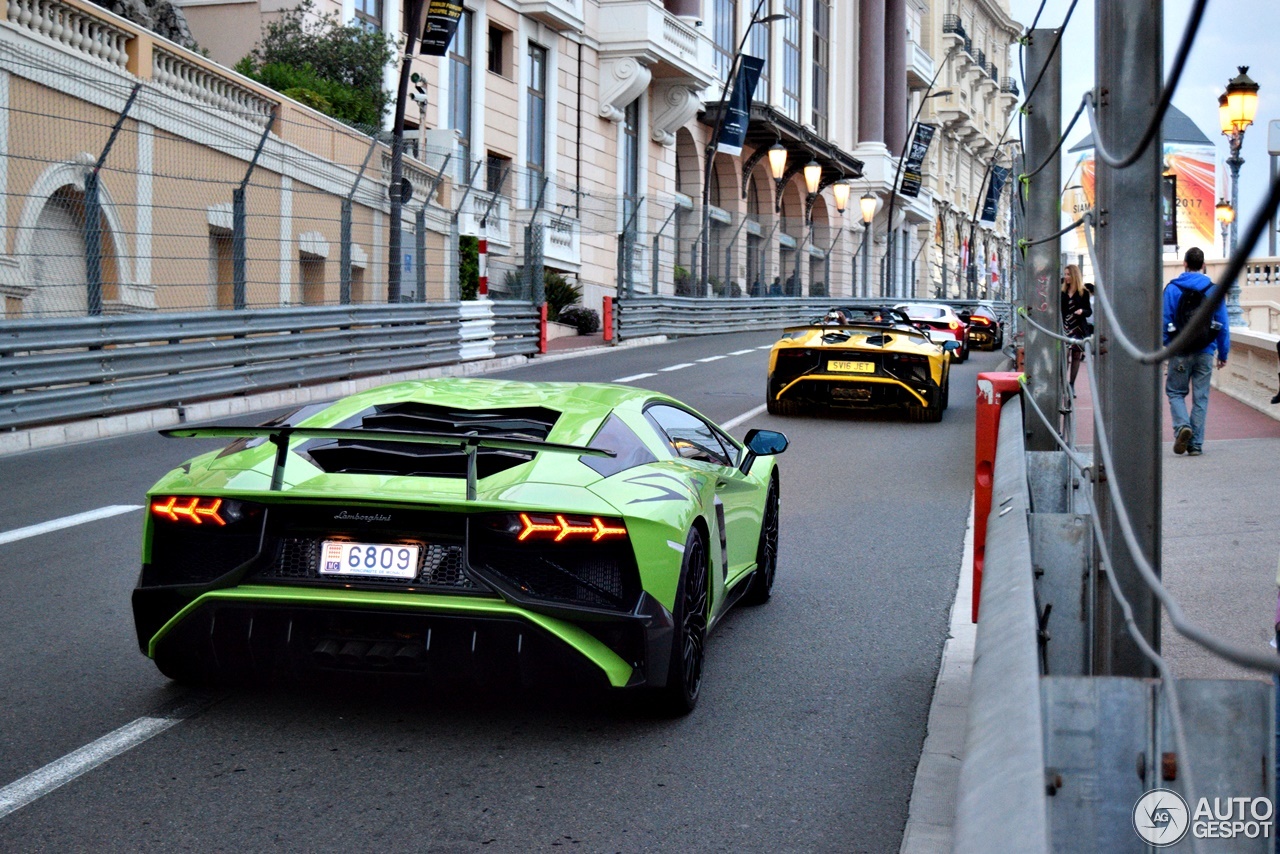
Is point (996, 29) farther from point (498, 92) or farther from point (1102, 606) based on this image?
point (1102, 606)

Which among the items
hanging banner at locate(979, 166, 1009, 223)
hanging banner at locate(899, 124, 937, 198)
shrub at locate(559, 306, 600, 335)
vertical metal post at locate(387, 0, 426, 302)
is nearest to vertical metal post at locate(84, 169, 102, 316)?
vertical metal post at locate(387, 0, 426, 302)

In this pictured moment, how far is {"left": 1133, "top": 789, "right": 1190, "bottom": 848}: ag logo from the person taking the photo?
2332 millimetres

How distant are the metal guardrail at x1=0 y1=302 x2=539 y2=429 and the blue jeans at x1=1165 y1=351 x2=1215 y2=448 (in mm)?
9935

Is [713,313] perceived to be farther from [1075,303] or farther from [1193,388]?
[1193,388]

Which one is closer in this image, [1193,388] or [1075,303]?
[1193,388]

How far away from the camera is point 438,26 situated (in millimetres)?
26375

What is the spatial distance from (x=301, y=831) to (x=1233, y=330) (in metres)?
19.9

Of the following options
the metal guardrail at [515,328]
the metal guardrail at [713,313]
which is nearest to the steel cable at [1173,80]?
the metal guardrail at [515,328]

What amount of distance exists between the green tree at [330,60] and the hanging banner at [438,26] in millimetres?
1757

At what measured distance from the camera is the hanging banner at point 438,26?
26219 millimetres

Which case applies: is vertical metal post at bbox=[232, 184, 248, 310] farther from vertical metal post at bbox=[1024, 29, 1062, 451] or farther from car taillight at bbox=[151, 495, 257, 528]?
car taillight at bbox=[151, 495, 257, 528]

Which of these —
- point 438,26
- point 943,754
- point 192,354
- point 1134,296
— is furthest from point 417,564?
point 438,26

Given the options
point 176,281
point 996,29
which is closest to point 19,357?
point 176,281

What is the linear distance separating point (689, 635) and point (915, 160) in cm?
5925
